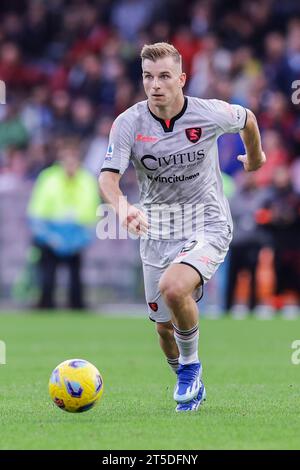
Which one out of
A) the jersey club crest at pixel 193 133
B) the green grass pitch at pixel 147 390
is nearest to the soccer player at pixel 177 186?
the jersey club crest at pixel 193 133

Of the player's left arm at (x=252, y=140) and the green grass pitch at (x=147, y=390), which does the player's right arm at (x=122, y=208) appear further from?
the green grass pitch at (x=147, y=390)

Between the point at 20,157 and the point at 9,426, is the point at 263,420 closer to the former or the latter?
the point at 9,426

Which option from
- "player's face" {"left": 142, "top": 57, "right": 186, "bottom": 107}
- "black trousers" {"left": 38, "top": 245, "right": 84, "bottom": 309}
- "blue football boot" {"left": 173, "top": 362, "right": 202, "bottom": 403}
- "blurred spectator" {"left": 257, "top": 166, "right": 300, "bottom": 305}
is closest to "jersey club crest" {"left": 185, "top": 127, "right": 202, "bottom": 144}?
"player's face" {"left": 142, "top": 57, "right": 186, "bottom": 107}

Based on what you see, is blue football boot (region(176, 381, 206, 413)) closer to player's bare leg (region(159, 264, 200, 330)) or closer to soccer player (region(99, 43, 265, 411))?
soccer player (region(99, 43, 265, 411))

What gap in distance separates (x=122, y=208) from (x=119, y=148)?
67 centimetres

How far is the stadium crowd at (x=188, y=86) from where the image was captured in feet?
60.6

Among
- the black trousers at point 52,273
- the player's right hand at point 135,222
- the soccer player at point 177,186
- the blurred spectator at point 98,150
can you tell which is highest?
the blurred spectator at point 98,150

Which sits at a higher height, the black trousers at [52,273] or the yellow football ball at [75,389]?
the black trousers at [52,273]

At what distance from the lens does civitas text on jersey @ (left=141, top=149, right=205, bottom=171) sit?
26.7 ft

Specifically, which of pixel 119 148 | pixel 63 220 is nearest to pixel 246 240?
pixel 63 220

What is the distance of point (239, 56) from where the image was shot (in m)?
21.2

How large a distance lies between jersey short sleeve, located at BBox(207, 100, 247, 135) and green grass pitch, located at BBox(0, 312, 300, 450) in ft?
6.18

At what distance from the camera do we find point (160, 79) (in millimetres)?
8008
